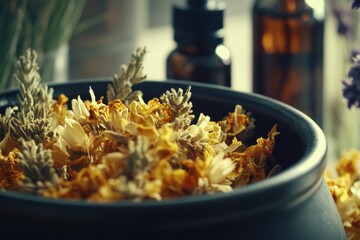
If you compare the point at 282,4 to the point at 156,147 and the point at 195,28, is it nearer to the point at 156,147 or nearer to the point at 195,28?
the point at 195,28

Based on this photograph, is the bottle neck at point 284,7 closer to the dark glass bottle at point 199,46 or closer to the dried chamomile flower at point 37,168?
the dark glass bottle at point 199,46

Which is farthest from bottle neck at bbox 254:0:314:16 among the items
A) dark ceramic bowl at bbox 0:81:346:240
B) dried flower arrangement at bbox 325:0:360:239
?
dark ceramic bowl at bbox 0:81:346:240

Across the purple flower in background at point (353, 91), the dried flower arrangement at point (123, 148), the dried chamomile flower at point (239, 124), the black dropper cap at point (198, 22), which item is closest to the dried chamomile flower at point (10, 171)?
the dried flower arrangement at point (123, 148)

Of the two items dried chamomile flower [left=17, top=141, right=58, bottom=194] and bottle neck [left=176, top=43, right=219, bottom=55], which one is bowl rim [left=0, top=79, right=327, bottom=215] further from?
bottle neck [left=176, top=43, right=219, bottom=55]

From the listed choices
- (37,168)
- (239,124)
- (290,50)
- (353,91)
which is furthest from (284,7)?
(37,168)

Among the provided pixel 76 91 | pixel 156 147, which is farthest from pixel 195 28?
pixel 156 147

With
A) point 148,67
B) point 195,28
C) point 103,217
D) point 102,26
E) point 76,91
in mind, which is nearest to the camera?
point 103,217

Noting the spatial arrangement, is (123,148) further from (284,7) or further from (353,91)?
(284,7)
